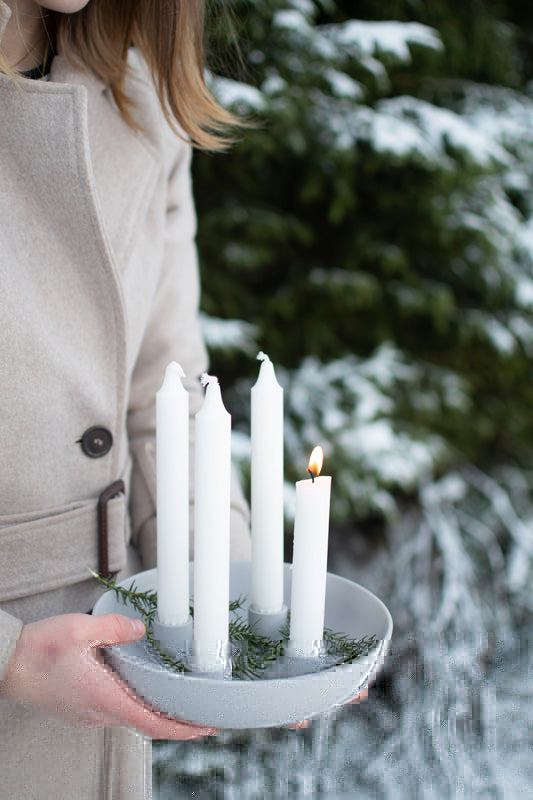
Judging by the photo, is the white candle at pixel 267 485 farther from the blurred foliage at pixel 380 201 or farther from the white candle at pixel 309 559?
the blurred foliage at pixel 380 201

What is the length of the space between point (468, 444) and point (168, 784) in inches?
78.6

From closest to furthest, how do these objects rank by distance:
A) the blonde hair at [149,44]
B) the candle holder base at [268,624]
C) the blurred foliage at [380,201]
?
the candle holder base at [268,624], the blonde hair at [149,44], the blurred foliage at [380,201]

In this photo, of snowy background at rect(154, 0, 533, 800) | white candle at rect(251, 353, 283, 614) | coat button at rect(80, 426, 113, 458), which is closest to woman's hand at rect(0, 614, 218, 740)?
white candle at rect(251, 353, 283, 614)

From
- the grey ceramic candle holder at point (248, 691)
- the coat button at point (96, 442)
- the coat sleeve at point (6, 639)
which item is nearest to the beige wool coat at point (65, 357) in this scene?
the coat button at point (96, 442)

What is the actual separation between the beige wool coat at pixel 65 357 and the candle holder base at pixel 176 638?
0.24 metres

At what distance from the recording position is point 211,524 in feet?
1.59

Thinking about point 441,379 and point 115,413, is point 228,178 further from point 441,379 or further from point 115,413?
point 115,413

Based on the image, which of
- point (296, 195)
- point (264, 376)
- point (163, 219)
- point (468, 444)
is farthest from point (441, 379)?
point (264, 376)

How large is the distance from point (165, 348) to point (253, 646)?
0.52 m

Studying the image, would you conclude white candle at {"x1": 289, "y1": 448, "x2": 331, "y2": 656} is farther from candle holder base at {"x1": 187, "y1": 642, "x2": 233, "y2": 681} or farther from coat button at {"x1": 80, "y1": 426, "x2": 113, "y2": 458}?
coat button at {"x1": 80, "y1": 426, "x2": 113, "y2": 458}

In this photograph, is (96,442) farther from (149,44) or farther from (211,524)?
(149,44)

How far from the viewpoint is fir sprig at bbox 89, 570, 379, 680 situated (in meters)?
0.54

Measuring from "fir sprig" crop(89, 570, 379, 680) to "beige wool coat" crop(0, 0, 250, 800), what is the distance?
17 cm

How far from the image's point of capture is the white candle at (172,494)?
0.52 meters
